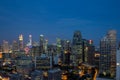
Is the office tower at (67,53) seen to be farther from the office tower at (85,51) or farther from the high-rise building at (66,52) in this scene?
the office tower at (85,51)

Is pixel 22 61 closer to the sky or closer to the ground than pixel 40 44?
closer to the ground

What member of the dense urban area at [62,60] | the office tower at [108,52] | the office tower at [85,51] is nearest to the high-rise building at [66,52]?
the dense urban area at [62,60]

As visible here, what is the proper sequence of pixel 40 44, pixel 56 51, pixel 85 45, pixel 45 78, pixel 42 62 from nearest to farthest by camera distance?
pixel 45 78, pixel 42 62, pixel 85 45, pixel 56 51, pixel 40 44

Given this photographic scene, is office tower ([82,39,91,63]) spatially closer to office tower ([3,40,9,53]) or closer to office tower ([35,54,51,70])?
office tower ([35,54,51,70])

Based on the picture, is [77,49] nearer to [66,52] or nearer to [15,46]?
[66,52]

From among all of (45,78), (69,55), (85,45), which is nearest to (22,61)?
(69,55)

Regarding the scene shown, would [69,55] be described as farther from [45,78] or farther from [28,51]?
[45,78]
